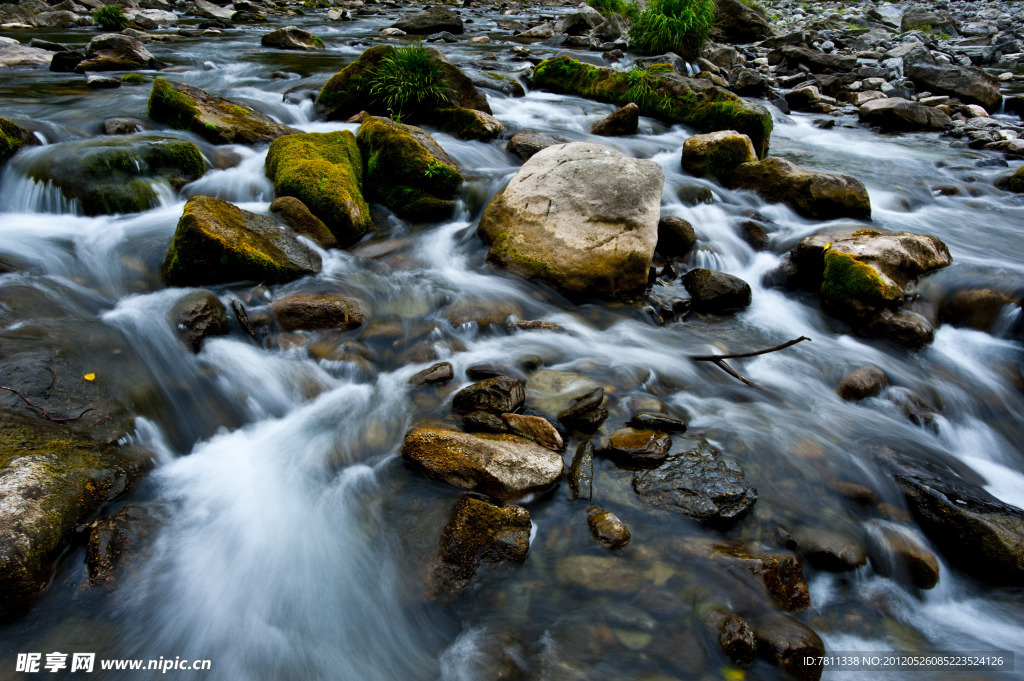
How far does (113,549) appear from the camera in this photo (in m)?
2.94

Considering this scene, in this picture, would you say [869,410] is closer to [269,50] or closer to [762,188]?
[762,188]

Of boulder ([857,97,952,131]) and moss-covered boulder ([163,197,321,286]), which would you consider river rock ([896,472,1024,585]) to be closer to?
moss-covered boulder ([163,197,321,286])

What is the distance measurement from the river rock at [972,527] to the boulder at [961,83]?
50.5 feet

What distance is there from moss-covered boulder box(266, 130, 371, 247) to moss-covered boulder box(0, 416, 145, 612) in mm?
3553

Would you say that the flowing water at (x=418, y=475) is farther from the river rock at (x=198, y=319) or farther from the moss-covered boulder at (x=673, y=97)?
the moss-covered boulder at (x=673, y=97)

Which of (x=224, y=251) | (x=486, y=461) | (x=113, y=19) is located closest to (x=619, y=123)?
(x=224, y=251)

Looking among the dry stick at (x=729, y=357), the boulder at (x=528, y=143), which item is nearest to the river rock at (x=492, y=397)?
the dry stick at (x=729, y=357)

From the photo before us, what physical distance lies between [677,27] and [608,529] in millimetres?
16814

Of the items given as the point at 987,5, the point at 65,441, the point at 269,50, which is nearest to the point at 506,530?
the point at 65,441

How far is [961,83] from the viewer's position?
47.0 feet

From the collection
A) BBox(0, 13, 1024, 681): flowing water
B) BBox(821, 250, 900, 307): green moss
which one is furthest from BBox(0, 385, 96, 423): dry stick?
BBox(821, 250, 900, 307): green moss

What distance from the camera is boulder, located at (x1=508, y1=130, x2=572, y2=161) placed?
28.8ft

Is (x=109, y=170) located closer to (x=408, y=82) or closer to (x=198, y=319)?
(x=198, y=319)

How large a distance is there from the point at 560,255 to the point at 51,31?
61.6 ft
